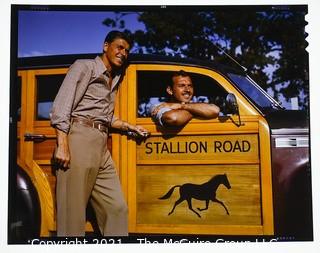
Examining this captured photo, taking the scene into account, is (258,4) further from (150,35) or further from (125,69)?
(125,69)

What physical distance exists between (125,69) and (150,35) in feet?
1.11

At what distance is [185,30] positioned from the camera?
3568 mm

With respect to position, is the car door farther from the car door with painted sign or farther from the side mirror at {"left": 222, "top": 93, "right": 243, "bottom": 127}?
the side mirror at {"left": 222, "top": 93, "right": 243, "bottom": 127}

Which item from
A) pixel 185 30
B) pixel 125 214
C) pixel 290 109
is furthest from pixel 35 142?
pixel 290 109

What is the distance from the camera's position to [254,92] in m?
3.53

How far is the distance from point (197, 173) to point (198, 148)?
0.20 metres

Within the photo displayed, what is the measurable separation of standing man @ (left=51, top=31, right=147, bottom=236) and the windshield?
33.8 inches

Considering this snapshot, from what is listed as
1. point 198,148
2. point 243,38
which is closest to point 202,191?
point 198,148

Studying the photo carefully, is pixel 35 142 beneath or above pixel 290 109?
beneath

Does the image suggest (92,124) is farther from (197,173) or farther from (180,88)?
(197,173)

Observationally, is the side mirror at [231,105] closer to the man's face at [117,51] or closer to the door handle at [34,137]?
the man's face at [117,51]

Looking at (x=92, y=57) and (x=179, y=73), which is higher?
(x=92, y=57)

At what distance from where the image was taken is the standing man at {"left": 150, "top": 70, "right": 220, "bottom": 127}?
3465 mm

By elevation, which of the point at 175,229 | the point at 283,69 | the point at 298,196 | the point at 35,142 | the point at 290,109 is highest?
the point at 283,69
